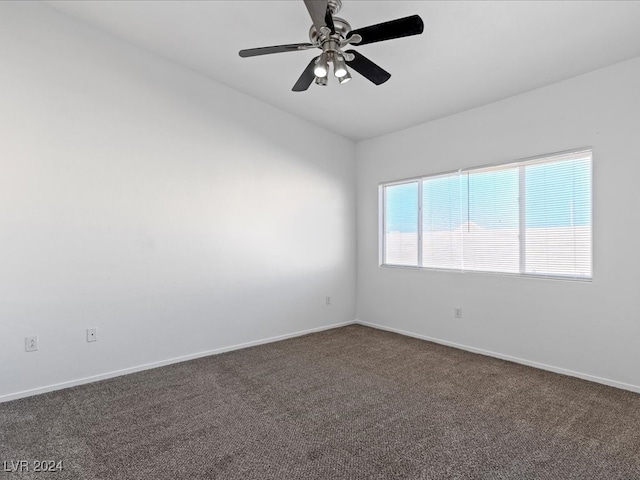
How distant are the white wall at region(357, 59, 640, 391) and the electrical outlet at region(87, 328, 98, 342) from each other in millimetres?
3391

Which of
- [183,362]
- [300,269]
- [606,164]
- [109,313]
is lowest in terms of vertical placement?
[183,362]

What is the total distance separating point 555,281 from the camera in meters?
3.29

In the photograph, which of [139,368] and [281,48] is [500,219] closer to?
[281,48]

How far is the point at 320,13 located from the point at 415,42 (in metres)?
1.33

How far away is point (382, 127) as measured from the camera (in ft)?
15.2

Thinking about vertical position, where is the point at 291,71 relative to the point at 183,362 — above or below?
above

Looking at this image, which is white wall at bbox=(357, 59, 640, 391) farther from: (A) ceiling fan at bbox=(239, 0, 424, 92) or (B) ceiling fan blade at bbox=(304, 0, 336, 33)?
(B) ceiling fan blade at bbox=(304, 0, 336, 33)

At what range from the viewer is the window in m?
3.21

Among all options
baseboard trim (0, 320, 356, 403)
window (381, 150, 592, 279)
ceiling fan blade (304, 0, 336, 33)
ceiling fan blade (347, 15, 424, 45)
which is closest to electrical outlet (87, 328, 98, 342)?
baseboard trim (0, 320, 356, 403)

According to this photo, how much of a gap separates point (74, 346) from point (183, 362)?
3.17 feet

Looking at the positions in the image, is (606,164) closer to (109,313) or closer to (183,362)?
(183,362)

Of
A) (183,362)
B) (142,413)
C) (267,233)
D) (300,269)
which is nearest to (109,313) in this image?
(183,362)

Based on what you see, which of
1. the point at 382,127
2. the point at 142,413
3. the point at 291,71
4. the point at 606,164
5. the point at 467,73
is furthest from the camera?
the point at 382,127

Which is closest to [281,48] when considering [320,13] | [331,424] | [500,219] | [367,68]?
[320,13]
